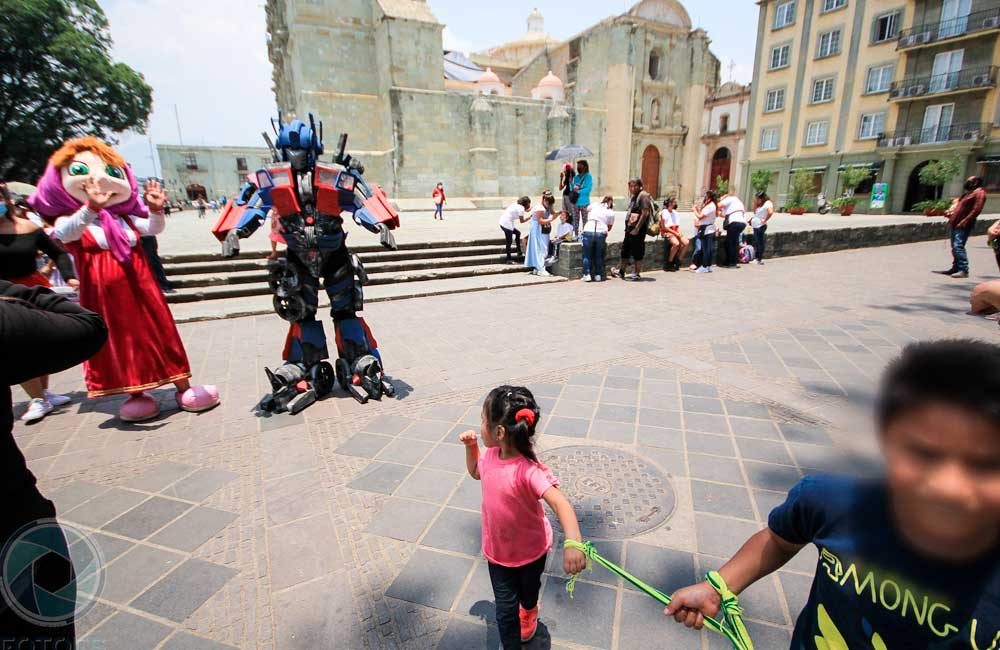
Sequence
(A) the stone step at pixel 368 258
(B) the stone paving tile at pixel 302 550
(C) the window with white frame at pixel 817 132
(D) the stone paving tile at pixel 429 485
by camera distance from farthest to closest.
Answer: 1. (C) the window with white frame at pixel 817 132
2. (A) the stone step at pixel 368 258
3. (D) the stone paving tile at pixel 429 485
4. (B) the stone paving tile at pixel 302 550

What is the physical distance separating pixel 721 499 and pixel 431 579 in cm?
184

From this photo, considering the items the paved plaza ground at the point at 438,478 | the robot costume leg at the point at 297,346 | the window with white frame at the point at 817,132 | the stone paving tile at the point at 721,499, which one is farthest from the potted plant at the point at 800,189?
the robot costume leg at the point at 297,346

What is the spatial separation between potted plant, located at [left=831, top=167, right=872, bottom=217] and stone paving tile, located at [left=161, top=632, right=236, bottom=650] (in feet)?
112

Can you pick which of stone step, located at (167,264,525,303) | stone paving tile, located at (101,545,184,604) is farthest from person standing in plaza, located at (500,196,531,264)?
stone paving tile, located at (101,545,184,604)

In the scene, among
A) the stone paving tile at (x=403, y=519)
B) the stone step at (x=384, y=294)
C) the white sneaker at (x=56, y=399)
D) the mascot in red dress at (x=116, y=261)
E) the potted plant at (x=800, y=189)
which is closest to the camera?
the stone paving tile at (x=403, y=519)

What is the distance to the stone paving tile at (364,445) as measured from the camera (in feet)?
11.7

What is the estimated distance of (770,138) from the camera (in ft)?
108

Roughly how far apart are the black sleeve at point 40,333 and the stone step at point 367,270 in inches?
257

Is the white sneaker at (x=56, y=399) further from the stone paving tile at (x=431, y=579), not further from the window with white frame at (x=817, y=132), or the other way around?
the window with white frame at (x=817, y=132)

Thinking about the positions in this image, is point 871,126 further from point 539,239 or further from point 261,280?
point 261,280

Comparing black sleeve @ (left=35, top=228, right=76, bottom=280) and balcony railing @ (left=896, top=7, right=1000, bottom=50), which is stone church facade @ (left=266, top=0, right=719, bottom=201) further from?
black sleeve @ (left=35, top=228, right=76, bottom=280)

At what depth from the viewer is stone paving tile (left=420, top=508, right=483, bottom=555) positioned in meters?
2.59

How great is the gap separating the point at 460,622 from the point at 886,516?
181 cm

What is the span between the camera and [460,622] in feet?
7.00
